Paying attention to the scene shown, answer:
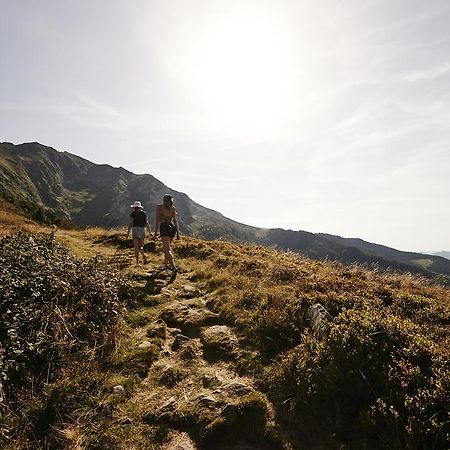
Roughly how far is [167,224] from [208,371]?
26.4ft

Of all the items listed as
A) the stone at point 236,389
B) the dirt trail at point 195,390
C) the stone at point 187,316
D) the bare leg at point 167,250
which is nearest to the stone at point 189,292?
the stone at point 187,316

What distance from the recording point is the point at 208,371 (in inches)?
247

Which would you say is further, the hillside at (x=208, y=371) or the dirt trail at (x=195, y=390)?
the dirt trail at (x=195, y=390)

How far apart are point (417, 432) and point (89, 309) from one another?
6075 millimetres

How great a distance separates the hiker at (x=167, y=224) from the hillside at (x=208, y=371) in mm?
4783

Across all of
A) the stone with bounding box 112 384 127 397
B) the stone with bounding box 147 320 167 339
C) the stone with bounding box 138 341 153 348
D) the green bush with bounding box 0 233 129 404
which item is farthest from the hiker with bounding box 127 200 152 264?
the stone with bounding box 112 384 127 397

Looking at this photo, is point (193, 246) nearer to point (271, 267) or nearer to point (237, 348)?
point (271, 267)

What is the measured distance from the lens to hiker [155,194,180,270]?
44.0 feet

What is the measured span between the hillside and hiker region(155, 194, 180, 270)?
4783 mm

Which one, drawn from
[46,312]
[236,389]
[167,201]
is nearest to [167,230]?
[167,201]

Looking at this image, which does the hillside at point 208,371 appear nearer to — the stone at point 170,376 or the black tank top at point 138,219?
the stone at point 170,376

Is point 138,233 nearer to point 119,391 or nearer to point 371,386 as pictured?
point 119,391

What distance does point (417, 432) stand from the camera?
3.79 metres

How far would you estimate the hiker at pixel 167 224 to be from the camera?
44.0ft
